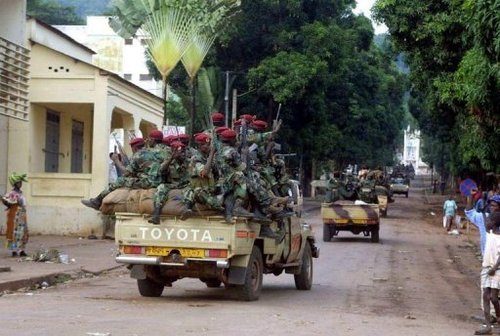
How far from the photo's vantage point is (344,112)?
55.3 m

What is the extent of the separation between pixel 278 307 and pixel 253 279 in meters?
0.71

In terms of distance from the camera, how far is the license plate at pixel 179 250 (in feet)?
39.4

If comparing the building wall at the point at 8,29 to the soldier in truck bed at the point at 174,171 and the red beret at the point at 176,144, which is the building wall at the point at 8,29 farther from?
the red beret at the point at 176,144

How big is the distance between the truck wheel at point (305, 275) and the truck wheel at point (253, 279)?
1.84m

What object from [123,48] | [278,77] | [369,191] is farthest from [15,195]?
[123,48]

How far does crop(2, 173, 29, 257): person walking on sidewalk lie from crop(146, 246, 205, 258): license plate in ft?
21.7

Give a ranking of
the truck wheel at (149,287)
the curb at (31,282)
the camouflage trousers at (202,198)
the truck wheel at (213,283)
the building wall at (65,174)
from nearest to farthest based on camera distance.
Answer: the camouflage trousers at (202,198), the truck wheel at (149,287), the truck wheel at (213,283), the curb at (31,282), the building wall at (65,174)

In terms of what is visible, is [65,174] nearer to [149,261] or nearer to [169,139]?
[169,139]

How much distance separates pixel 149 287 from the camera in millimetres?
12961

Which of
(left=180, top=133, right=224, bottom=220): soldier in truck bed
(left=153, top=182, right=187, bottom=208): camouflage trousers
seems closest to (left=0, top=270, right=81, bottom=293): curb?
(left=153, top=182, right=187, bottom=208): camouflage trousers

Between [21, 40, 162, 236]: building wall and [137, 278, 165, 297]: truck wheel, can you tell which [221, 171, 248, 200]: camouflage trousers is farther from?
[21, 40, 162, 236]: building wall

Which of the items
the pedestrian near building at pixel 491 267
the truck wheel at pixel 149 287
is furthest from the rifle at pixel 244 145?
the pedestrian near building at pixel 491 267

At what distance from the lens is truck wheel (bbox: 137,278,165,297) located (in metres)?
12.9

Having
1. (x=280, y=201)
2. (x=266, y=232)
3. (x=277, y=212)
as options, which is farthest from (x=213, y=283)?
(x=280, y=201)
